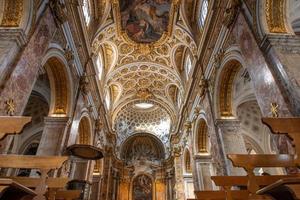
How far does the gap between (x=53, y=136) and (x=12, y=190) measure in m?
5.97

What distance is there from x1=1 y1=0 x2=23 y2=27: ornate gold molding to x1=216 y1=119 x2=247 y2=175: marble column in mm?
7473

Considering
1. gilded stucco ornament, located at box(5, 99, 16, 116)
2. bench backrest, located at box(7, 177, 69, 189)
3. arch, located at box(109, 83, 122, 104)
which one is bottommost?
bench backrest, located at box(7, 177, 69, 189)

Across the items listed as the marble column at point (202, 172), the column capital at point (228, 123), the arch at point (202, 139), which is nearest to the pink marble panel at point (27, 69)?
the column capital at point (228, 123)

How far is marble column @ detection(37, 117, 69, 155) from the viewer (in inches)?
299

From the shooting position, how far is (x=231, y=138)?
860cm

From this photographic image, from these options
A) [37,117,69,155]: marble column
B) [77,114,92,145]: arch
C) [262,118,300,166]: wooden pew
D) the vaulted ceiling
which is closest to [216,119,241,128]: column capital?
the vaulted ceiling

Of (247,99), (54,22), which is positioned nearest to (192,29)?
(247,99)

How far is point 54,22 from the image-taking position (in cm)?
717

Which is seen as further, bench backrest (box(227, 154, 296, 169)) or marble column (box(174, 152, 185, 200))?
marble column (box(174, 152, 185, 200))

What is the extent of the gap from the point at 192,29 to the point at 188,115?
17.2 ft

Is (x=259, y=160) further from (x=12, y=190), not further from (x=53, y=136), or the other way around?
(x=53, y=136)

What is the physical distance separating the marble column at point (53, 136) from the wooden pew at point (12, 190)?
5.21m

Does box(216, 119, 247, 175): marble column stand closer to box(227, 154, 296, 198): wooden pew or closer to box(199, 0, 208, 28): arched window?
box(227, 154, 296, 198): wooden pew

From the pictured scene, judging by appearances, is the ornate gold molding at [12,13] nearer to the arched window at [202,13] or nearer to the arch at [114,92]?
the arched window at [202,13]
